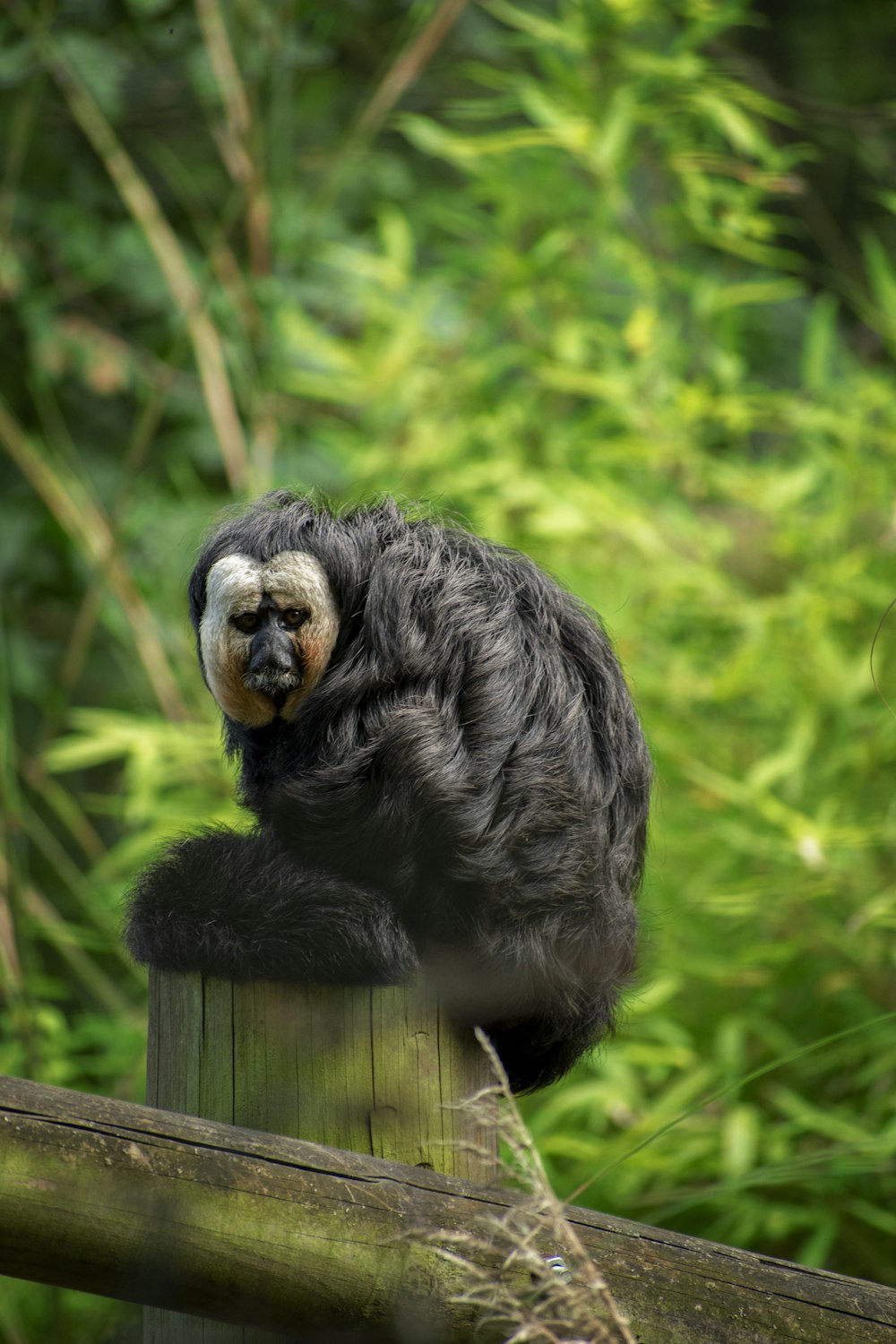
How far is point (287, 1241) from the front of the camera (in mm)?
1327

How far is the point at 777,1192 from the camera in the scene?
3428mm

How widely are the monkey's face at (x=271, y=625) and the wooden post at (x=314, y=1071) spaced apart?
40cm

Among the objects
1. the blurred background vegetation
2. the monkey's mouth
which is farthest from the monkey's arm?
the blurred background vegetation

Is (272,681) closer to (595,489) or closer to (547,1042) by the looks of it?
(547,1042)

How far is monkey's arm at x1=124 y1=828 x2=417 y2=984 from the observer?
1622mm

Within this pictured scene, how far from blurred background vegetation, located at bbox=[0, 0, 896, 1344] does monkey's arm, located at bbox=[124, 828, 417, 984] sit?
1134mm

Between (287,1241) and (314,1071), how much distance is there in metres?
0.27

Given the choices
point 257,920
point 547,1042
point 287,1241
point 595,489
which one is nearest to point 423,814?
point 257,920

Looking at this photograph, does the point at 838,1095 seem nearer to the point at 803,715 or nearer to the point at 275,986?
the point at 803,715

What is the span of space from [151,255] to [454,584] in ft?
10.3

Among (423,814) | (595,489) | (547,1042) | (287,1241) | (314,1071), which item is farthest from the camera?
(595,489)

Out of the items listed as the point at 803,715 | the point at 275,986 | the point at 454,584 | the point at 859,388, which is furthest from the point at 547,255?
the point at 275,986

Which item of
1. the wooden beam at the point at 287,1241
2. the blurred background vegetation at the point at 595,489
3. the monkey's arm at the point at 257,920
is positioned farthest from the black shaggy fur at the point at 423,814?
the blurred background vegetation at the point at 595,489

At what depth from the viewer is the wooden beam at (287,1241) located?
4.12ft
